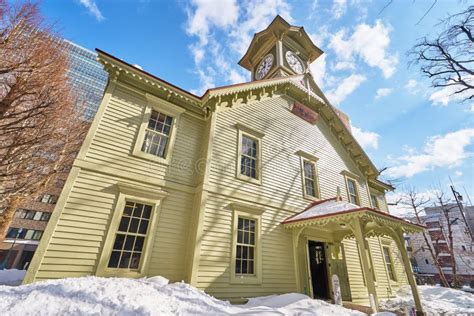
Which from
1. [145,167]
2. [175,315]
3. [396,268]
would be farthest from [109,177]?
[396,268]

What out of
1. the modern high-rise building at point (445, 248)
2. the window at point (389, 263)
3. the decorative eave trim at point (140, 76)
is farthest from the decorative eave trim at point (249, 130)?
the modern high-rise building at point (445, 248)

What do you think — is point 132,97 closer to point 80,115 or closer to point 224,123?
point 224,123

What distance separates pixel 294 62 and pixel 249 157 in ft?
30.3

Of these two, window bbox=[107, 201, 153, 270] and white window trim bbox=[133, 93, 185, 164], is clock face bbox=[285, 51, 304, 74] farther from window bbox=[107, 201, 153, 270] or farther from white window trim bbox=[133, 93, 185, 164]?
window bbox=[107, 201, 153, 270]

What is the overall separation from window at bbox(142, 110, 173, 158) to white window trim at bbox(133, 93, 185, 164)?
0.13 meters

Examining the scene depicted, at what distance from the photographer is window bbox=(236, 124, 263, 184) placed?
347 inches

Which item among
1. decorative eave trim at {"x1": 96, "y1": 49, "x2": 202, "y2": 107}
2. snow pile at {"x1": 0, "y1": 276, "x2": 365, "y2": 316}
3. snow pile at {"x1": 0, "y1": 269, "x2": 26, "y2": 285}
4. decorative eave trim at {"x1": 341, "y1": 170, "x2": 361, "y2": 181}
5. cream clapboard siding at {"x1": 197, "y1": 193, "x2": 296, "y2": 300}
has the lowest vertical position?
snow pile at {"x1": 0, "y1": 269, "x2": 26, "y2": 285}

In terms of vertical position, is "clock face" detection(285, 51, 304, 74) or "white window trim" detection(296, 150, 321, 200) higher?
"clock face" detection(285, 51, 304, 74)

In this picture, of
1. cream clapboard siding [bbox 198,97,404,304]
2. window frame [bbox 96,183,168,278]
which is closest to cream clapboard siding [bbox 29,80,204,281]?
window frame [bbox 96,183,168,278]

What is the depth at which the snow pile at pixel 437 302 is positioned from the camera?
865cm

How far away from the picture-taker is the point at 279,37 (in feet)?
46.5

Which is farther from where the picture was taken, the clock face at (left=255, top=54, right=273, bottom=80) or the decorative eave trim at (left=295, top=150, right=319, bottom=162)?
the clock face at (left=255, top=54, right=273, bottom=80)

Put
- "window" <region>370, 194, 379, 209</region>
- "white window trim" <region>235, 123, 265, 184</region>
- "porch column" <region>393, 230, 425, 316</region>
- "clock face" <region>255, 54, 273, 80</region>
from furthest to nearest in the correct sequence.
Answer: "window" <region>370, 194, 379, 209</region> → "clock face" <region>255, 54, 273, 80</region> → "white window trim" <region>235, 123, 265, 184</region> → "porch column" <region>393, 230, 425, 316</region>

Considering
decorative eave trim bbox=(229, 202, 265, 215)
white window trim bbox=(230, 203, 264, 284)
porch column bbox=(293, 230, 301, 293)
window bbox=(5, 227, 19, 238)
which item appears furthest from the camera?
window bbox=(5, 227, 19, 238)
